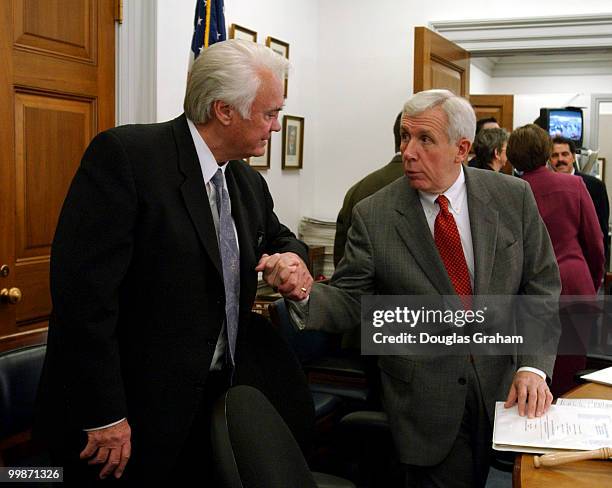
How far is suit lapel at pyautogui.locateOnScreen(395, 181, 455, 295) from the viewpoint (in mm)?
2143

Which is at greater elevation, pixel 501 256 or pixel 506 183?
pixel 506 183

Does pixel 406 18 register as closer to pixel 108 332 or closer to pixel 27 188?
pixel 27 188

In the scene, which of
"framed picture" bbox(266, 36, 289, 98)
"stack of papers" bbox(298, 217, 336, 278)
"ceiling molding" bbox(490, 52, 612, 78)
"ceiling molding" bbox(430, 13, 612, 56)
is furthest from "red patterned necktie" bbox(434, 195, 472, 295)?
"ceiling molding" bbox(490, 52, 612, 78)

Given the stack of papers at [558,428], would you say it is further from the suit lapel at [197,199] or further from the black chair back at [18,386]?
the black chair back at [18,386]

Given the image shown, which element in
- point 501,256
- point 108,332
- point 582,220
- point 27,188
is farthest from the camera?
point 582,220

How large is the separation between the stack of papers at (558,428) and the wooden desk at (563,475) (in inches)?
1.5

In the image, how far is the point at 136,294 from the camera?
1.80 m

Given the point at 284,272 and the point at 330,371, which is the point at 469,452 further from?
the point at 330,371

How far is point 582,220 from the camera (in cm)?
403

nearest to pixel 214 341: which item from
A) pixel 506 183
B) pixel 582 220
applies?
pixel 506 183

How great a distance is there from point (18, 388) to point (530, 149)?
2840mm

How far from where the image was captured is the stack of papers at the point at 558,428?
1.61 metres

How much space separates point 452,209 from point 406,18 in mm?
3194

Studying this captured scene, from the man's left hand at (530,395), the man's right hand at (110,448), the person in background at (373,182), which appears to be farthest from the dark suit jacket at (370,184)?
the man's right hand at (110,448)
